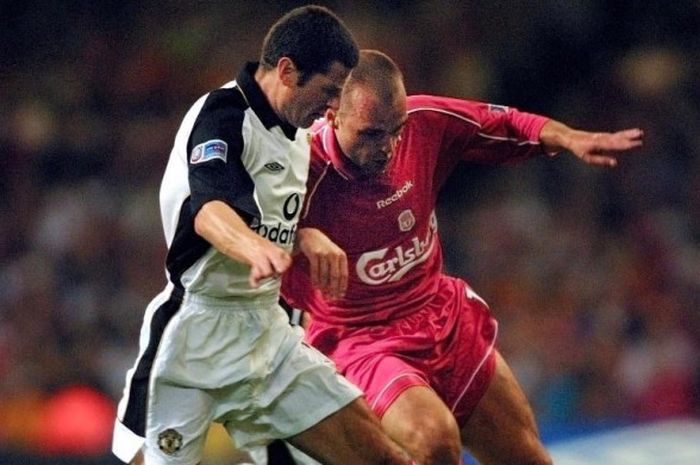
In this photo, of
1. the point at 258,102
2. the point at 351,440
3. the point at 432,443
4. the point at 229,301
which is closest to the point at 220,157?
the point at 258,102

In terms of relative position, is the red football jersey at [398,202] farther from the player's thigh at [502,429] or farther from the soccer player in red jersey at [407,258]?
the player's thigh at [502,429]

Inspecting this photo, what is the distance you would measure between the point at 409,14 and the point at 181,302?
5.54m

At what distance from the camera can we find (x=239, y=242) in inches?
161

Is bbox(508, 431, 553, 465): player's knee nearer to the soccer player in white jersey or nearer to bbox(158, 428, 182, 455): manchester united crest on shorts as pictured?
the soccer player in white jersey

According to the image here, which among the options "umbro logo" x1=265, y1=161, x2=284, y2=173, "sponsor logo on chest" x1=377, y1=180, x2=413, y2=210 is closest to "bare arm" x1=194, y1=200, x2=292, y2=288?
"umbro logo" x1=265, y1=161, x2=284, y2=173

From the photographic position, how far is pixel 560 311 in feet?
28.8

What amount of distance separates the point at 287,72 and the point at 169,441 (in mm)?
1158

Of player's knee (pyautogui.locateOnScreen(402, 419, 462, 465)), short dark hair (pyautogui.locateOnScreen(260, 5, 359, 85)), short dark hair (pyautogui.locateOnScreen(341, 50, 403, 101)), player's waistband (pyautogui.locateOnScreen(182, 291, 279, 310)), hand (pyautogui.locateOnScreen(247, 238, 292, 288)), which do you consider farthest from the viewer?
short dark hair (pyautogui.locateOnScreen(341, 50, 403, 101))

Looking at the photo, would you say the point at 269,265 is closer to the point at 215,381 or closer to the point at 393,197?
the point at 215,381

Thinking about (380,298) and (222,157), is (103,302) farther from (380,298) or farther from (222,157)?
(222,157)

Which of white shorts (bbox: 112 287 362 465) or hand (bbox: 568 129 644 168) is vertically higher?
hand (bbox: 568 129 644 168)

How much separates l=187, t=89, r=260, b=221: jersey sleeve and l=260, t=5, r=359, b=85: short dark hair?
0.65 ft

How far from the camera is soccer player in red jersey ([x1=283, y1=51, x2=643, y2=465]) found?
525cm

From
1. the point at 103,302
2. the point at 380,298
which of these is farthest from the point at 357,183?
the point at 103,302
